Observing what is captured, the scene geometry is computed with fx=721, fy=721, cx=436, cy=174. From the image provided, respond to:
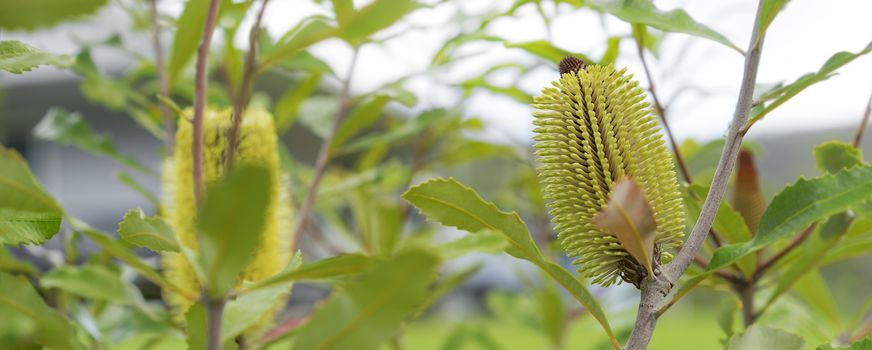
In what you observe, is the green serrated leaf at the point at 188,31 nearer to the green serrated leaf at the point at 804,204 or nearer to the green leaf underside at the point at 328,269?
the green leaf underside at the point at 328,269

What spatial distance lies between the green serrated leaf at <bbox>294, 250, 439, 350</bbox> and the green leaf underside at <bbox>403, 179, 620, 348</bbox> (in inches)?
3.9

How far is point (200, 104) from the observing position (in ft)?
1.44

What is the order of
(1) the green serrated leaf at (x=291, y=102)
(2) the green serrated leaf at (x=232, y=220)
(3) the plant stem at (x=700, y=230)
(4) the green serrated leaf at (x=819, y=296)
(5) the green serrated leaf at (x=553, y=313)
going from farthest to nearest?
1. (5) the green serrated leaf at (x=553, y=313)
2. (1) the green serrated leaf at (x=291, y=102)
3. (4) the green serrated leaf at (x=819, y=296)
4. (3) the plant stem at (x=700, y=230)
5. (2) the green serrated leaf at (x=232, y=220)

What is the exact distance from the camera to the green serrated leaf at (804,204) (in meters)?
0.41

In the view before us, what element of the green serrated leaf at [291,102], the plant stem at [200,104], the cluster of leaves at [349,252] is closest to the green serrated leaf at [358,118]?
the cluster of leaves at [349,252]

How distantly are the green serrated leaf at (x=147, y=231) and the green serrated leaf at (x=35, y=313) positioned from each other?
53 mm

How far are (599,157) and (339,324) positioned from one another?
20cm

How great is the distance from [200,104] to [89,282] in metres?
0.12

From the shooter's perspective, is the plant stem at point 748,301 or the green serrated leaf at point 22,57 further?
the plant stem at point 748,301

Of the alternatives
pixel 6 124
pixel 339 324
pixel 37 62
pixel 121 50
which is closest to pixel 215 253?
pixel 339 324

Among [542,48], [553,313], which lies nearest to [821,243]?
[542,48]

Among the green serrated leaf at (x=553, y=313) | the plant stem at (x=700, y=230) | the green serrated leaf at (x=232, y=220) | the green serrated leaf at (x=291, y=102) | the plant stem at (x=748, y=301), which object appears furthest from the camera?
the green serrated leaf at (x=553, y=313)

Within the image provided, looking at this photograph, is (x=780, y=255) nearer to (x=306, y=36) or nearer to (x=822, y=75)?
(x=822, y=75)

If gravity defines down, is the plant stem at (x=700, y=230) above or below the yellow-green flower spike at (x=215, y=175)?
below
